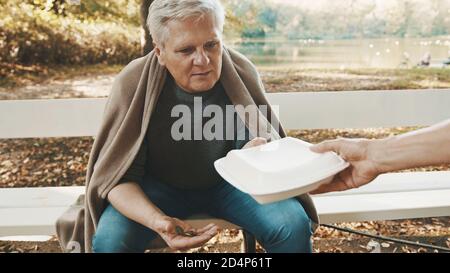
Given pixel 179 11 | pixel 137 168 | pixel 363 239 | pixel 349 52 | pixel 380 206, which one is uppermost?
pixel 179 11

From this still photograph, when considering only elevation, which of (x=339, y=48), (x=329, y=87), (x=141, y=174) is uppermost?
(x=339, y=48)

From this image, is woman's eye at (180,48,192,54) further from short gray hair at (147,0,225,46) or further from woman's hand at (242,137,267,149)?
woman's hand at (242,137,267,149)

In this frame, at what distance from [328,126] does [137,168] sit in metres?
0.71

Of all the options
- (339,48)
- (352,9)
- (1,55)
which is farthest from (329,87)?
(1,55)

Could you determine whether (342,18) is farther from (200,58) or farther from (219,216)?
(219,216)

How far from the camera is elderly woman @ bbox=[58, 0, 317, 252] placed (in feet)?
4.10

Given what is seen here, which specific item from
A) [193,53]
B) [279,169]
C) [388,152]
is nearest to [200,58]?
[193,53]

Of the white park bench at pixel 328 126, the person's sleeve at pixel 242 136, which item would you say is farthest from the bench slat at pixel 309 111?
the person's sleeve at pixel 242 136

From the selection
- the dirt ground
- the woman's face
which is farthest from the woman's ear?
the dirt ground

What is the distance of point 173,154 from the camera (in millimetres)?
1350

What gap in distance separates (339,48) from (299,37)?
8.3 inches

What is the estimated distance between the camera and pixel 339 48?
1969 millimetres

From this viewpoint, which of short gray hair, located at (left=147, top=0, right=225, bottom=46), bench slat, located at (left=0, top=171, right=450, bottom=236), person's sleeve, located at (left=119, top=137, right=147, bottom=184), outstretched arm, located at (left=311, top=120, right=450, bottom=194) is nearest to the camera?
outstretched arm, located at (left=311, top=120, right=450, bottom=194)
